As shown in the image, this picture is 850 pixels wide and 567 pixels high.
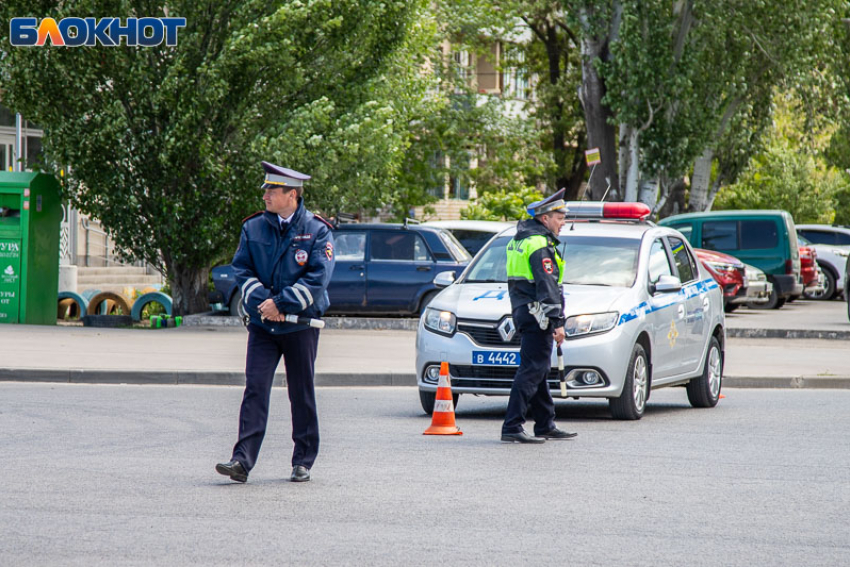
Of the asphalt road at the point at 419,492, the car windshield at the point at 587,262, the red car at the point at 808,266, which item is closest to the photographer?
the asphalt road at the point at 419,492

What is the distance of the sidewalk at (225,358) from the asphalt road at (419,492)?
239 cm

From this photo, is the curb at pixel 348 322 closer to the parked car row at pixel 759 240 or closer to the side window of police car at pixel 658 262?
the parked car row at pixel 759 240

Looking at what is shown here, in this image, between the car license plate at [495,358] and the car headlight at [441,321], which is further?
the car headlight at [441,321]

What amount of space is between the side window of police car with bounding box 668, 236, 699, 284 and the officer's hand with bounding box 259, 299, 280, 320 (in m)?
5.91

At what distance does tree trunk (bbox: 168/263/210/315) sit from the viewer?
2325 cm

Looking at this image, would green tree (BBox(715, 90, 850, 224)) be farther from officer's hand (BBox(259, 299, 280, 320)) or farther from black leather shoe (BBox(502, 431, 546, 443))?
officer's hand (BBox(259, 299, 280, 320))

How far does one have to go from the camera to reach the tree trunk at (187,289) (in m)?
23.2

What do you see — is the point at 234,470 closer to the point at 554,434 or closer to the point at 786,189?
the point at 554,434

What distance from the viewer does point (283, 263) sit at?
7805 mm

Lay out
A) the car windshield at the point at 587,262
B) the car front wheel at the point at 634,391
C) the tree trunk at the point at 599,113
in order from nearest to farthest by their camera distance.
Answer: the car front wheel at the point at 634,391
the car windshield at the point at 587,262
the tree trunk at the point at 599,113

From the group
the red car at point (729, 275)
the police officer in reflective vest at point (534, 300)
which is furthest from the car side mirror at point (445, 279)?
the red car at point (729, 275)

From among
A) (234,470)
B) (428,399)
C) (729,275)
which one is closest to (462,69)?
(729,275)

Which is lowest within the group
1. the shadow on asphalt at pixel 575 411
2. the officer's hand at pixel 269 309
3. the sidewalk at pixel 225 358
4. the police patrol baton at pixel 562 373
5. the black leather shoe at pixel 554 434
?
the shadow on asphalt at pixel 575 411

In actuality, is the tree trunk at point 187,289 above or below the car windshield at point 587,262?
below
